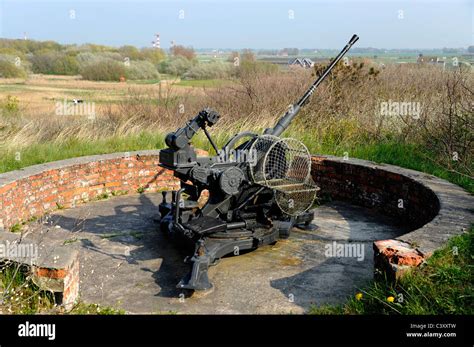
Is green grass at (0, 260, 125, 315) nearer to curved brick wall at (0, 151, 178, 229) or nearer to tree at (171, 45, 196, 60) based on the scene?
curved brick wall at (0, 151, 178, 229)

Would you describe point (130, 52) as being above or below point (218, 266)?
above

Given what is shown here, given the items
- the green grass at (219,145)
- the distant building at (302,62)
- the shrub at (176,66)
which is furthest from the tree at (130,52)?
the green grass at (219,145)

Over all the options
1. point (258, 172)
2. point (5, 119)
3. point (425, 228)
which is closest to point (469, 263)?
point (425, 228)

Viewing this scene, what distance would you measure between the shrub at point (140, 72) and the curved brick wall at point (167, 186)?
76.7 ft

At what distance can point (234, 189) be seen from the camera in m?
6.10

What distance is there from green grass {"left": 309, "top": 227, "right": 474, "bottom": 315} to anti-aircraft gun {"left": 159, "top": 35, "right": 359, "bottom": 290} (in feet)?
5.49

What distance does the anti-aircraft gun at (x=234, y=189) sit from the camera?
6020mm

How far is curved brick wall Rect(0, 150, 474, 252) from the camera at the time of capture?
22.6ft

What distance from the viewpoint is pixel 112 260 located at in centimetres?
633

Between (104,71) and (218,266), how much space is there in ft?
90.8

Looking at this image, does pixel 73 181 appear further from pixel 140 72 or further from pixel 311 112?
pixel 140 72

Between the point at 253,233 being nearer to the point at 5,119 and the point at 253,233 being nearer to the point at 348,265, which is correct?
the point at 348,265

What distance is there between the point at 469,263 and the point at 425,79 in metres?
11.2

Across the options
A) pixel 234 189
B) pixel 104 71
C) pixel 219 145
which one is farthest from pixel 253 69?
pixel 104 71
